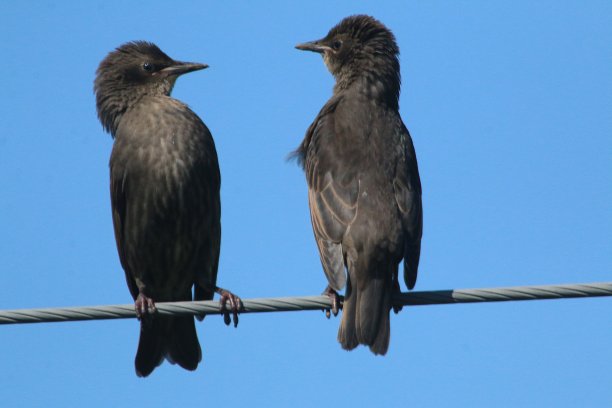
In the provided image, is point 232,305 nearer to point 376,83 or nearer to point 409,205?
point 409,205

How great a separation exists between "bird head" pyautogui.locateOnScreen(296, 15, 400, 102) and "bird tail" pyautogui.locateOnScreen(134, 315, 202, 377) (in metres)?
2.55

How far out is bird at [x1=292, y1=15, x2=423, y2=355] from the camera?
24.4ft

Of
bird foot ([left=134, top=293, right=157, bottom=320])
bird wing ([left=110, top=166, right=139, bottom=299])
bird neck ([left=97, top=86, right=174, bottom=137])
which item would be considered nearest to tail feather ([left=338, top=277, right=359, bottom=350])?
bird foot ([left=134, top=293, right=157, bottom=320])

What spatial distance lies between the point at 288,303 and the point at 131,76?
4.00 meters

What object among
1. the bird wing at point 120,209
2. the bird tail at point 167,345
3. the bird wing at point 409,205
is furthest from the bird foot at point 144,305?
the bird wing at point 409,205

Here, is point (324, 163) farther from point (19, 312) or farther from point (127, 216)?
point (19, 312)

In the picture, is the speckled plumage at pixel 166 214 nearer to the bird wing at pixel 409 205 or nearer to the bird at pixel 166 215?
the bird at pixel 166 215

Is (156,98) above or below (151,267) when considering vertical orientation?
above

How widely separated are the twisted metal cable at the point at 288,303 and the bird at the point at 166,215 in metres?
1.92

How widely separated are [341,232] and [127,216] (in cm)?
207

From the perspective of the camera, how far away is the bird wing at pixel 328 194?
25.0 ft

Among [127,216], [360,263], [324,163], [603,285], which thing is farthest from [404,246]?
[127,216]

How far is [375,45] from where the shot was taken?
9.36 m

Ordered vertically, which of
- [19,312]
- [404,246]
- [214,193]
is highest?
[214,193]
